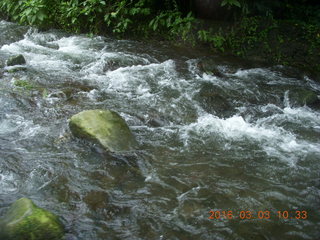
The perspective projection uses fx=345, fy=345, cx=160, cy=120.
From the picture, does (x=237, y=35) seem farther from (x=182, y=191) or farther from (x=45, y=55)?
(x=182, y=191)

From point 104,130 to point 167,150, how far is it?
3.18 feet

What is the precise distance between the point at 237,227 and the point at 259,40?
5.98m

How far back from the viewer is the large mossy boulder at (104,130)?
4916mm

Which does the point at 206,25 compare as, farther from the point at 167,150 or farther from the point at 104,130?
the point at 104,130

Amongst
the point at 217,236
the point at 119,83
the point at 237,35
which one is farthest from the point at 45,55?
the point at 217,236

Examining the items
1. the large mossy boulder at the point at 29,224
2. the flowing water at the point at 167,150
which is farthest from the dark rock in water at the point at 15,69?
the large mossy boulder at the point at 29,224

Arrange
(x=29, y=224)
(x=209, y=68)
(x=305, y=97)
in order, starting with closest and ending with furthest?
(x=29, y=224)
(x=305, y=97)
(x=209, y=68)

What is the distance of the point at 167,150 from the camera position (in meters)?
5.08

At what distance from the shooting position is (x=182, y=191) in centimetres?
425

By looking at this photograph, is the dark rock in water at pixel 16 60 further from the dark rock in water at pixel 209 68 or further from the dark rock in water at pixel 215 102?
the dark rock in water at pixel 215 102
